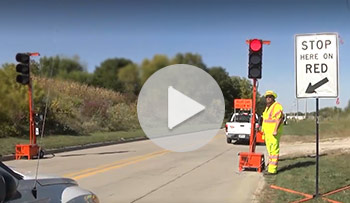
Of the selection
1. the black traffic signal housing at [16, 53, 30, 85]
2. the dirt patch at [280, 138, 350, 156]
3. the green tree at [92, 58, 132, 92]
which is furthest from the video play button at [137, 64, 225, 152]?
the dirt patch at [280, 138, 350, 156]

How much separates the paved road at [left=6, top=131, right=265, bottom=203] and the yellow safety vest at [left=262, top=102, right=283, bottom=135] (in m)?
1.23

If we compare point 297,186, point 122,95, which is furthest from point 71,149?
point 122,95

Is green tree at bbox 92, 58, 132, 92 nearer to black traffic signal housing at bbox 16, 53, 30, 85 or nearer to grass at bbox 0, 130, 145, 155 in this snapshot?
black traffic signal housing at bbox 16, 53, 30, 85

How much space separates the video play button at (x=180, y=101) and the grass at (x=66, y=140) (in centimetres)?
875

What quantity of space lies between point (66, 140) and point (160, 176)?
459 inches

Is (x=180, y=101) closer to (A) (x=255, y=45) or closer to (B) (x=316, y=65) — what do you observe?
(B) (x=316, y=65)

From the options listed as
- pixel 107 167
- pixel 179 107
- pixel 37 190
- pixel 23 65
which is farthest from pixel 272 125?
pixel 37 190

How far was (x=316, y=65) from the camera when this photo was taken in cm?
786

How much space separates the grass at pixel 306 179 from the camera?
807 cm

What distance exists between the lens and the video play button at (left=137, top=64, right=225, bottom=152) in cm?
541

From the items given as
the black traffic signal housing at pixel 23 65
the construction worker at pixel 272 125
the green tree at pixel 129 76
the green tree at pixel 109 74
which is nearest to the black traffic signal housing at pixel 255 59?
the construction worker at pixel 272 125

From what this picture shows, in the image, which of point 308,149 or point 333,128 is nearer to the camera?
point 308,149

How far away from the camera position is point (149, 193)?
345 inches

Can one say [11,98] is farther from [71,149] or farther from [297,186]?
[71,149]
